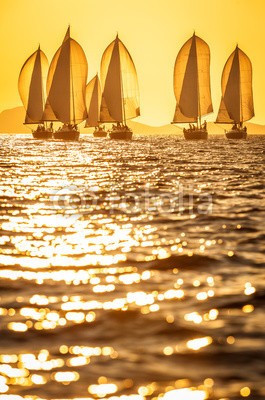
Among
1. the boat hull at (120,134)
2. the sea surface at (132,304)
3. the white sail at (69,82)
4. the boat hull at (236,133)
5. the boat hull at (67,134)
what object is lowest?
the sea surface at (132,304)

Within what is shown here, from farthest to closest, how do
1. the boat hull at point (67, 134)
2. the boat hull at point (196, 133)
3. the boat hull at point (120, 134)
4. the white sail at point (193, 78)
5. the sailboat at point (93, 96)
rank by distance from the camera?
the sailboat at point (93, 96) → the boat hull at point (120, 134) → the boat hull at point (196, 133) → the boat hull at point (67, 134) → the white sail at point (193, 78)

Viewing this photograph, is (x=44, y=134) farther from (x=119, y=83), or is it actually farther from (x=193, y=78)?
(x=193, y=78)

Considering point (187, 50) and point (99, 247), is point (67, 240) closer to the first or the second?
point (99, 247)

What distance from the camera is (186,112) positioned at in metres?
94.2

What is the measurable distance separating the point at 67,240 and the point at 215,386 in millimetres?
7384

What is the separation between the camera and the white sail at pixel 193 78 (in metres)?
89.7

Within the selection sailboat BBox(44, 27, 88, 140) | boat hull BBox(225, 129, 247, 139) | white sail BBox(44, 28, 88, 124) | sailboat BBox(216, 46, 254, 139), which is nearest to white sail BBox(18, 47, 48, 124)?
sailboat BBox(44, 27, 88, 140)

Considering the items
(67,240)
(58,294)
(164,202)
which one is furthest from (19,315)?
(164,202)

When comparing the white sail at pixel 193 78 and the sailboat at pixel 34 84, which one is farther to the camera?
A: the sailboat at pixel 34 84

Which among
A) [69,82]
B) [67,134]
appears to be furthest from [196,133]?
[69,82]

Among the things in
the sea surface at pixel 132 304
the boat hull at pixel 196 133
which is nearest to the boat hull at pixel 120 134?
the boat hull at pixel 196 133

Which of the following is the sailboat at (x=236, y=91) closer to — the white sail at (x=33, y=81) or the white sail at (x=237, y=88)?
the white sail at (x=237, y=88)

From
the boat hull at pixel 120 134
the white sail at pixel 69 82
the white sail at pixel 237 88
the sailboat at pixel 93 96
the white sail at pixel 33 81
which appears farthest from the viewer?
the sailboat at pixel 93 96

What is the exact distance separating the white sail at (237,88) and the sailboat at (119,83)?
16.1m
